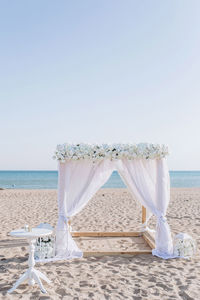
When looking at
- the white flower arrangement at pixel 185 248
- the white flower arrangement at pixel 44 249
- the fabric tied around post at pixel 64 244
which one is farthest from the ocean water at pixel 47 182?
the white flower arrangement at pixel 44 249

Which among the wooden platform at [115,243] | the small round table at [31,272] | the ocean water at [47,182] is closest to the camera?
the small round table at [31,272]

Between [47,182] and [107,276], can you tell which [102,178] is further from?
A: [47,182]

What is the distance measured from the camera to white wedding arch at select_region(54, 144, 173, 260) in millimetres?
5930

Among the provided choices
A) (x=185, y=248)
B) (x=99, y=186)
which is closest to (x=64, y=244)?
(x=99, y=186)

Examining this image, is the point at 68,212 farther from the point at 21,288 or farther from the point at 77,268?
the point at 21,288

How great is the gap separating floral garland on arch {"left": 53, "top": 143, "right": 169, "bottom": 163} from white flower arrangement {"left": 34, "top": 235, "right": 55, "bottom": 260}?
1.63 meters

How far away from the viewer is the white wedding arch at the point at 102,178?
19.5ft

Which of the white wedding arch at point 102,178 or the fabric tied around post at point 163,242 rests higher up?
the white wedding arch at point 102,178

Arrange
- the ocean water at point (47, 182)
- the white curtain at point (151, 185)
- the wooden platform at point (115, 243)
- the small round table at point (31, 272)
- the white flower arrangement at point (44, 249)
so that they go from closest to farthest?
the small round table at point (31, 272) → the white flower arrangement at point (44, 249) → the wooden platform at point (115, 243) → the white curtain at point (151, 185) → the ocean water at point (47, 182)

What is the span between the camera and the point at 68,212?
6.04 metres

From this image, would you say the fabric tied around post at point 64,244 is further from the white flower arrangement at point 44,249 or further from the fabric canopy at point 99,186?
the white flower arrangement at point 44,249

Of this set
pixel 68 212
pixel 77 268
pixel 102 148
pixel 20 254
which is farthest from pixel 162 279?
pixel 20 254

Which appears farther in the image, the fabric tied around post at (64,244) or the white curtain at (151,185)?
the white curtain at (151,185)

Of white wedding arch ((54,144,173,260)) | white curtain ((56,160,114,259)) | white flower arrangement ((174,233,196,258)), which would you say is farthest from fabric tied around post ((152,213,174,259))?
white curtain ((56,160,114,259))
